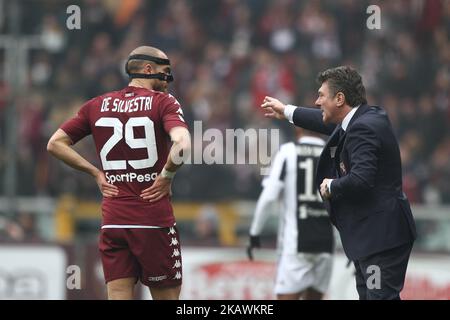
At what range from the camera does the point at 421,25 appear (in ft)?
53.5

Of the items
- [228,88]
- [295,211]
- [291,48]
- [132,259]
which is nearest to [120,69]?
[228,88]

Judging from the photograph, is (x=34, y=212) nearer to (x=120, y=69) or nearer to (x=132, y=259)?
(x=120, y=69)

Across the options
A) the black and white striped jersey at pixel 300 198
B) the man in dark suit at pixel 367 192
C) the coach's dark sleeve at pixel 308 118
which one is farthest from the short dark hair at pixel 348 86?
the black and white striped jersey at pixel 300 198

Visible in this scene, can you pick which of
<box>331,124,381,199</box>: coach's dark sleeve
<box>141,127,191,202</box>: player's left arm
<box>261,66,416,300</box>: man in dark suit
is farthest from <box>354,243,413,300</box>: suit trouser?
<box>141,127,191,202</box>: player's left arm

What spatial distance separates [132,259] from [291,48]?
9314mm

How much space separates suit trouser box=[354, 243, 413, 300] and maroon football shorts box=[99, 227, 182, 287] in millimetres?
1321

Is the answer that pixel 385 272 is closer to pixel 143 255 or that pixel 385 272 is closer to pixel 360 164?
pixel 360 164

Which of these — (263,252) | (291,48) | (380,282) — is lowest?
(263,252)

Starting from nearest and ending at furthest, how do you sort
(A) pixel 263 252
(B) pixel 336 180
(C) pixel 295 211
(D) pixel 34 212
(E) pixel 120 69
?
1. (B) pixel 336 180
2. (C) pixel 295 211
3. (A) pixel 263 252
4. (D) pixel 34 212
5. (E) pixel 120 69

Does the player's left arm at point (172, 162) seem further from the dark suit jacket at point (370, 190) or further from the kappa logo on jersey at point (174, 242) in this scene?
the dark suit jacket at point (370, 190)

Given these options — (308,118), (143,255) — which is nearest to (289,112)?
(308,118)

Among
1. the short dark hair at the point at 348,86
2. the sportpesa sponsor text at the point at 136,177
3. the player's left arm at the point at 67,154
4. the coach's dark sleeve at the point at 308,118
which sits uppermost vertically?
the short dark hair at the point at 348,86

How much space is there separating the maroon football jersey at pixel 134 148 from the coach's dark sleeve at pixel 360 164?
1195 mm

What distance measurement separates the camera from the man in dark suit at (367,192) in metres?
7.12
